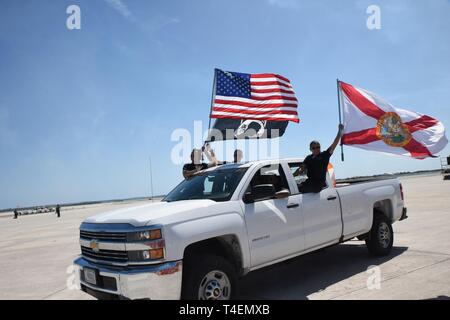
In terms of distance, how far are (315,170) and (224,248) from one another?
222 centimetres

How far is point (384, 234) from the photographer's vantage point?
6.64m

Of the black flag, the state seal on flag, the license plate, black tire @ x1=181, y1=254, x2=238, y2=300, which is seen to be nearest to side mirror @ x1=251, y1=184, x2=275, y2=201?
black tire @ x1=181, y1=254, x2=238, y2=300

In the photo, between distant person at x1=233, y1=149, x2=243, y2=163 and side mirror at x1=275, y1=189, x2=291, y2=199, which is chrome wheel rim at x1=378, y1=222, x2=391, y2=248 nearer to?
side mirror at x1=275, y1=189, x2=291, y2=199

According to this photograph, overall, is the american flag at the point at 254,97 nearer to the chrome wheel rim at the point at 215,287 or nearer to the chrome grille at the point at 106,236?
the chrome grille at the point at 106,236

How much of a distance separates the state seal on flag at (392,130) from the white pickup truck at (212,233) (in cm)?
176

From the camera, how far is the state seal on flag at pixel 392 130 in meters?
7.06

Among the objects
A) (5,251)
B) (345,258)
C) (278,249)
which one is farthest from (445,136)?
(5,251)

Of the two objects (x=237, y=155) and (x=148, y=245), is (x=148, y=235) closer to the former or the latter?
(x=148, y=245)

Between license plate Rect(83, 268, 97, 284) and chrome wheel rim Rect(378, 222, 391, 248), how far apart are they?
4945mm

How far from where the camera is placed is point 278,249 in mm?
4707

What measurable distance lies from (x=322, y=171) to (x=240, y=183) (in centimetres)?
172

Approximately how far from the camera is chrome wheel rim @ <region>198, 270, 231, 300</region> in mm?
3895

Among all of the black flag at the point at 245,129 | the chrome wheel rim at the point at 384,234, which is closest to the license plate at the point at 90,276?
the black flag at the point at 245,129

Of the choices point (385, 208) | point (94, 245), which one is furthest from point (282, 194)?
point (385, 208)
